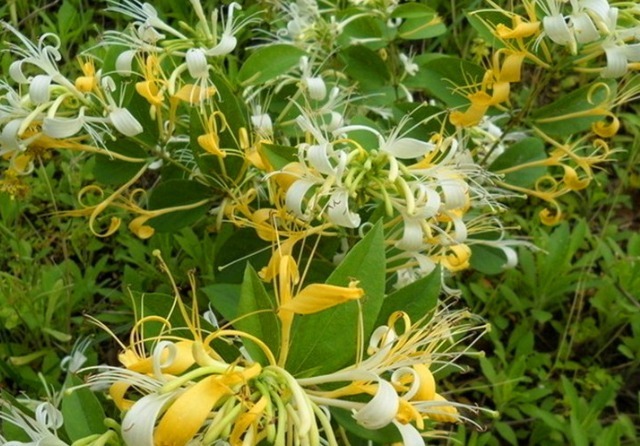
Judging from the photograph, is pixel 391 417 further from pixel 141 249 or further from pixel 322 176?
pixel 141 249

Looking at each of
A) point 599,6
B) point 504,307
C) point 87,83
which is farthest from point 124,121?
point 504,307

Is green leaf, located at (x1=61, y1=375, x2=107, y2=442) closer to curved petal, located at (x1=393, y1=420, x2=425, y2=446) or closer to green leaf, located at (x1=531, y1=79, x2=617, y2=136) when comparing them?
curved petal, located at (x1=393, y1=420, x2=425, y2=446)

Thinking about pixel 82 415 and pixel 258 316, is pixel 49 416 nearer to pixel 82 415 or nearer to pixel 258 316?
A: pixel 82 415

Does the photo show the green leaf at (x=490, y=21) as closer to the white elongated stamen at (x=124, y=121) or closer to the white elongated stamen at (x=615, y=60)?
the white elongated stamen at (x=615, y=60)

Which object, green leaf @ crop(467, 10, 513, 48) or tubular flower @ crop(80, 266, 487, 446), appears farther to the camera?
green leaf @ crop(467, 10, 513, 48)

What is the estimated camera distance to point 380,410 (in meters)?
0.63

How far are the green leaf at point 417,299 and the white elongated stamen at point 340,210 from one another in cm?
9

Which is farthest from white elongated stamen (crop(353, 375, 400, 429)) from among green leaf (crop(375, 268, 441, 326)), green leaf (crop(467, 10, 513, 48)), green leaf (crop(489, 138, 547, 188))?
green leaf (crop(489, 138, 547, 188))

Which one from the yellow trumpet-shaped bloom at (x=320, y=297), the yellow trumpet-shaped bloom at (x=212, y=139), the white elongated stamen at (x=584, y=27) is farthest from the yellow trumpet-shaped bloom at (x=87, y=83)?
the white elongated stamen at (x=584, y=27)

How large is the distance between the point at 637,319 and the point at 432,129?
685 millimetres

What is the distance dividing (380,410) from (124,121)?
1.90 ft

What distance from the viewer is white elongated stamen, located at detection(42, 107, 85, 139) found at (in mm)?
964

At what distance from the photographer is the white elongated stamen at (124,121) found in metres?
1.03

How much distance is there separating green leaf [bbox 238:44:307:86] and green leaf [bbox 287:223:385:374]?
0.54 metres
